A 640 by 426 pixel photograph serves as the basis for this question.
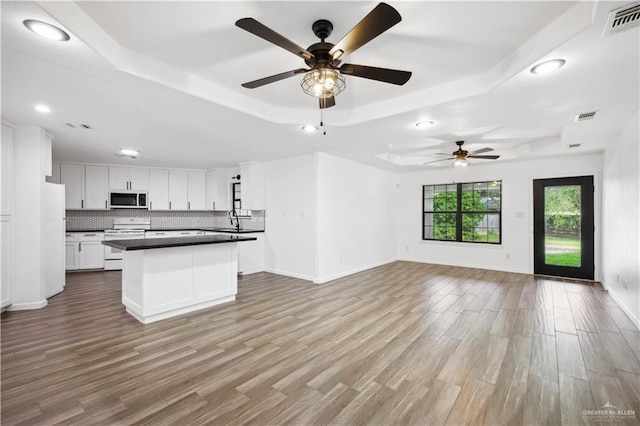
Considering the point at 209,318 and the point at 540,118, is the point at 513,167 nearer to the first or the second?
the point at 540,118

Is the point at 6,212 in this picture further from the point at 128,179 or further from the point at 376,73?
the point at 376,73

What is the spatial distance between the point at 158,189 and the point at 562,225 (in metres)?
9.38

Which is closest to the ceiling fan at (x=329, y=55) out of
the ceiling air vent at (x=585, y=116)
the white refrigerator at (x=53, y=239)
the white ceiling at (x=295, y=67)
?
the white ceiling at (x=295, y=67)

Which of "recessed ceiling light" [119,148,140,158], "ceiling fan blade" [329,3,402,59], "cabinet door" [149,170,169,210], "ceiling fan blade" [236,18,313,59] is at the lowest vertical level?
"cabinet door" [149,170,169,210]

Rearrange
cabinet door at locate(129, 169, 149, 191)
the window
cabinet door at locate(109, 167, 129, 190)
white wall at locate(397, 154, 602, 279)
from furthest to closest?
1. cabinet door at locate(129, 169, 149, 191)
2. cabinet door at locate(109, 167, 129, 190)
3. the window
4. white wall at locate(397, 154, 602, 279)

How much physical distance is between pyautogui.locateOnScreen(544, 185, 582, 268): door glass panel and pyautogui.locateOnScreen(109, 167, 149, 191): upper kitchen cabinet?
9.39 meters

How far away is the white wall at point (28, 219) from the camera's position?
3828 mm

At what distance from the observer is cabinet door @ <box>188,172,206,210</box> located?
311 inches

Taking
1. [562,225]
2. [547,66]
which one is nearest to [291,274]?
[547,66]

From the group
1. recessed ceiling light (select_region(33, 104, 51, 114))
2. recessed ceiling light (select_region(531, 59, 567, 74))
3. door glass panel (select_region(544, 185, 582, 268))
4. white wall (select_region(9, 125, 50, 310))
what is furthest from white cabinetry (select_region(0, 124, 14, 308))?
door glass panel (select_region(544, 185, 582, 268))

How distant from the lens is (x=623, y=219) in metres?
3.90

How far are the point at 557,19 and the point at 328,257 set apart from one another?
14.7 feet

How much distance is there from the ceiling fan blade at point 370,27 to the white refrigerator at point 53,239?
4.82 metres

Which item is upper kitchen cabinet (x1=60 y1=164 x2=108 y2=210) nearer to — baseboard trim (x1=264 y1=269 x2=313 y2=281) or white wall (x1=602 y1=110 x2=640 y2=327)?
baseboard trim (x1=264 y1=269 x2=313 y2=281)
